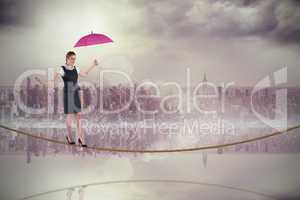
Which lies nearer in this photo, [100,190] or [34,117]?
[100,190]

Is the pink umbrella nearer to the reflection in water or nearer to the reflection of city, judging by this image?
the reflection of city

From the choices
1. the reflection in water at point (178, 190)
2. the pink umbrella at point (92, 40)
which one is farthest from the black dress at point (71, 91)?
the reflection in water at point (178, 190)

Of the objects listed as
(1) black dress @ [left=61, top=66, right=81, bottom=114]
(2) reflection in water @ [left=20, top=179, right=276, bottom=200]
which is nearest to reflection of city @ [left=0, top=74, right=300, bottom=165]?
(2) reflection in water @ [left=20, top=179, right=276, bottom=200]

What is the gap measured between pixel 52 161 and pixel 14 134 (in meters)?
0.52

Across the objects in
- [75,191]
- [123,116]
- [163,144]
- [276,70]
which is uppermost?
[276,70]

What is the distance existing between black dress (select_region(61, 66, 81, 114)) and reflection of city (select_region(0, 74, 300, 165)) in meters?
0.85

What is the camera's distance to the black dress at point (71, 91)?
9.65ft

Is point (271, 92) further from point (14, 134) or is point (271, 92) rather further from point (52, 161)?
point (14, 134)

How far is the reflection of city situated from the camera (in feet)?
12.6

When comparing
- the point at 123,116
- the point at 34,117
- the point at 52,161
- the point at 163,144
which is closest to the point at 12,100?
the point at 34,117

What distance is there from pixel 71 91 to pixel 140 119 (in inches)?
48.6

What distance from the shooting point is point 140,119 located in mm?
4035

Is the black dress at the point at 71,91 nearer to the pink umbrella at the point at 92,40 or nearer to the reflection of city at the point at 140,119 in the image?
the pink umbrella at the point at 92,40

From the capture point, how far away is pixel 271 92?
4031 millimetres
